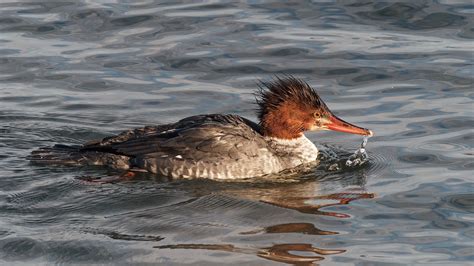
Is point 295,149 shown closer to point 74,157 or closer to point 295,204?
point 295,204

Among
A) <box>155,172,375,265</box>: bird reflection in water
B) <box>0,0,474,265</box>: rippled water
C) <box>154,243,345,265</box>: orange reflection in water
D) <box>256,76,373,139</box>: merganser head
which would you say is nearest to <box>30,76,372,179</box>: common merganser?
<box>256,76,373,139</box>: merganser head

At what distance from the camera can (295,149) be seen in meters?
11.7

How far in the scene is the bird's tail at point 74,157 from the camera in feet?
37.0

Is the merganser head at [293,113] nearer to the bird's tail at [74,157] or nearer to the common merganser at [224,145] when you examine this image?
the common merganser at [224,145]

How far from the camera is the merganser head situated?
11.6m

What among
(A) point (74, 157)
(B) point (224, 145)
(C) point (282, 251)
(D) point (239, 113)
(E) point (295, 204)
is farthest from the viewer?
(D) point (239, 113)

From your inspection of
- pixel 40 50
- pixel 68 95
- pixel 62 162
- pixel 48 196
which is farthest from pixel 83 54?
pixel 48 196

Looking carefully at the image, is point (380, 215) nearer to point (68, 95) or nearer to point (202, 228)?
point (202, 228)

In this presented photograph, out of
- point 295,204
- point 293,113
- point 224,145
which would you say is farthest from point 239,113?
point 295,204

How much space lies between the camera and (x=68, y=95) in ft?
46.1

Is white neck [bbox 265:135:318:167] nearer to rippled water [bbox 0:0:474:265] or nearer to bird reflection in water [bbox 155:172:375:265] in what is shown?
rippled water [bbox 0:0:474:265]

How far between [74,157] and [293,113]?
7.84 feet

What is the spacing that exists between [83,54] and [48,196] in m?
5.64

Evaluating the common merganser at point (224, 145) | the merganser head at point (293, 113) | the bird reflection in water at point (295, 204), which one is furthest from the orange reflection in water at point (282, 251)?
the merganser head at point (293, 113)
